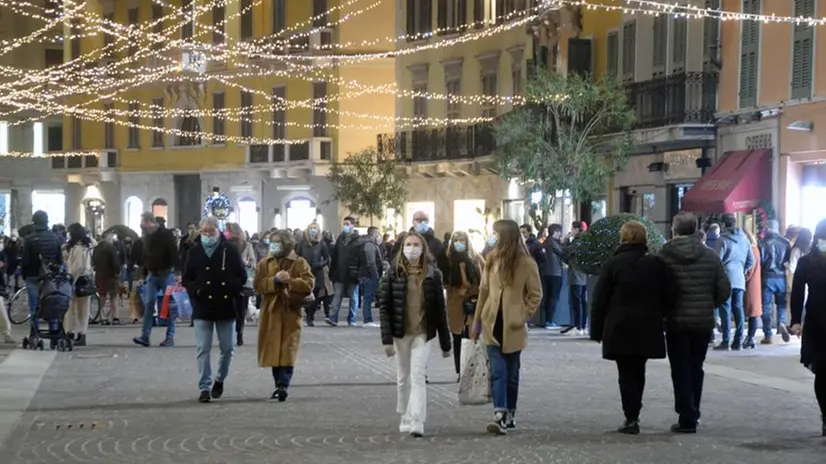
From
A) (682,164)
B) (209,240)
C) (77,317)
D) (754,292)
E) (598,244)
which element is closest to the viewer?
(209,240)

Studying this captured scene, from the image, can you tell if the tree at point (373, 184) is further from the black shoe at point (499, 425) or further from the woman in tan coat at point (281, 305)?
the black shoe at point (499, 425)

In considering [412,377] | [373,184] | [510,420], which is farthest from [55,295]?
[373,184]

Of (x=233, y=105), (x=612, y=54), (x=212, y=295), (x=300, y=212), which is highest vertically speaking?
(x=612, y=54)

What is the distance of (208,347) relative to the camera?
53.7 ft

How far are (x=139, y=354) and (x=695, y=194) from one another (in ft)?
45.3

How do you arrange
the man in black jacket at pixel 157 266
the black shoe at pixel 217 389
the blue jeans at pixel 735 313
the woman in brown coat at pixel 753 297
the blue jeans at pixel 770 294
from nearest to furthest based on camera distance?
the black shoe at pixel 217 389 < the blue jeans at pixel 735 313 < the woman in brown coat at pixel 753 297 < the man in black jacket at pixel 157 266 < the blue jeans at pixel 770 294

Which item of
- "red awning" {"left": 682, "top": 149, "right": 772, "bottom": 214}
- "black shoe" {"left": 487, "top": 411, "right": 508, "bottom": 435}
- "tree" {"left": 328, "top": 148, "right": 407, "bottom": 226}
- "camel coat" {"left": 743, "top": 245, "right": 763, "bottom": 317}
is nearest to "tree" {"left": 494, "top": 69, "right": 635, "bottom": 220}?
"red awning" {"left": 682, "top": 149, "right": 772, "bottom": 214}

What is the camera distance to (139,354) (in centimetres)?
2256

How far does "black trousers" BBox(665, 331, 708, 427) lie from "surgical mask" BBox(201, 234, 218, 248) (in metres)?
4.85

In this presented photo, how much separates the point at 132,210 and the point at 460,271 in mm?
52311

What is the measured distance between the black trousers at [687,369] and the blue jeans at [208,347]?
4.56 meters

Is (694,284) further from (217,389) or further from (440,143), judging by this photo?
(440,143)

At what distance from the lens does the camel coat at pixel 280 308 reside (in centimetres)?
1634

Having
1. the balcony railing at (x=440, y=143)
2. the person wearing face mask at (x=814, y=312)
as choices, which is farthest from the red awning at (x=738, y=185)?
the person wearing face mask at (x=814, y=312)
